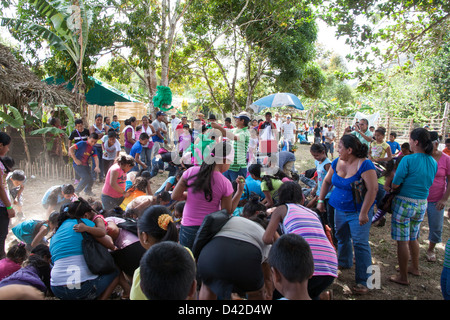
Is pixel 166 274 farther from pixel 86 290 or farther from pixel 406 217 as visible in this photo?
pixel 406 217

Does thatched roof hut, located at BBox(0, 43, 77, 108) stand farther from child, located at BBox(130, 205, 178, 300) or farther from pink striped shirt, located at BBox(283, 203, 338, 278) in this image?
pink striped shirt, located at BBox(283, 203, 338, 278)

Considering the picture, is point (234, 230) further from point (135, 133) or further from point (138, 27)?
point (138, 27)

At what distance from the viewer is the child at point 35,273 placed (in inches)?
96.3

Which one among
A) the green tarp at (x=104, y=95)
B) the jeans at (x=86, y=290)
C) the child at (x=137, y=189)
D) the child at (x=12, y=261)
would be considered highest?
the green tarp at (x=104, y=95)

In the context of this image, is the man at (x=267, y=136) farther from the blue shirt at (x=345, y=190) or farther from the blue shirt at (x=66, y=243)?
the blue shirt at (x=66, y=243)

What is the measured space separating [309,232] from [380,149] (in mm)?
4975

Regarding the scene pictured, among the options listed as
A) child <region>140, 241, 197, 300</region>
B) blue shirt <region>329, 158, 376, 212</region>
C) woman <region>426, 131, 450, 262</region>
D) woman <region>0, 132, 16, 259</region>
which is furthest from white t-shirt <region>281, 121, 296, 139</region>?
child <region>140, 241, 197, 300</region>

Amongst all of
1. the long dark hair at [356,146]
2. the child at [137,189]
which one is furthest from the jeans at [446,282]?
the child at [137,189]

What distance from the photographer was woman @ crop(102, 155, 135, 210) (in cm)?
455

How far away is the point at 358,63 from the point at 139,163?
671cm

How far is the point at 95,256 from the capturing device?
267 cm

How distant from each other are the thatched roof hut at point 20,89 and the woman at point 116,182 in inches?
201

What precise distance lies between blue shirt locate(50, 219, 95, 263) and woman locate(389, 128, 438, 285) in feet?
11.1

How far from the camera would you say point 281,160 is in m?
6.08
